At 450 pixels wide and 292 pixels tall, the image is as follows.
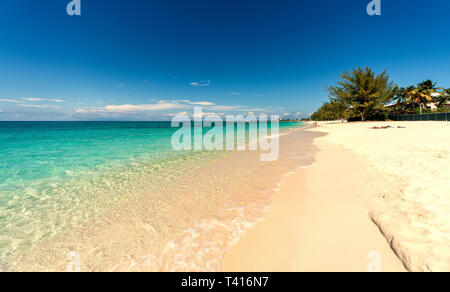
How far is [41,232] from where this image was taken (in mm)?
3525

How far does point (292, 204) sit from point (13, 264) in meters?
5.10

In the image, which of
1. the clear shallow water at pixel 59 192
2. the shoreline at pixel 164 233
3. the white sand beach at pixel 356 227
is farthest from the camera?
Result: the clear shallow water at pixel 59 192

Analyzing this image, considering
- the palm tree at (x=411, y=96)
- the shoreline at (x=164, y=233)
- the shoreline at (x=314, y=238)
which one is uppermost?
the palm tree at (x=411, y=96)

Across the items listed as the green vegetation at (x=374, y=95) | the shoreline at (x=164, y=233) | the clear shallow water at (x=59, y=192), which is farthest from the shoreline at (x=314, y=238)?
the green vegetation at (x=374, y=95)

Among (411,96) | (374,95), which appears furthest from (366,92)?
(411,96)

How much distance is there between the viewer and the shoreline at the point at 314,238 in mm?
2328

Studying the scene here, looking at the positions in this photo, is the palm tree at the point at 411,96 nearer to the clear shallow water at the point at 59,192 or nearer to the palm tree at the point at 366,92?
the palm tree at the point at 366,92

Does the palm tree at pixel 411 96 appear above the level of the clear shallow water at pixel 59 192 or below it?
above

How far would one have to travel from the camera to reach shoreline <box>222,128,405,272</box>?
233 centimetres

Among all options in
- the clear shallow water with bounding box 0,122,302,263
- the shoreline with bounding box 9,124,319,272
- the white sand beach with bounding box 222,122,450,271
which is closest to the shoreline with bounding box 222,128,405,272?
the white sand beach with bounding box 222,122,450,271

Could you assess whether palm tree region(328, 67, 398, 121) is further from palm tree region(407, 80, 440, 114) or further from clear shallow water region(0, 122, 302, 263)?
clear shallow water region(0, 122, 302, 263)

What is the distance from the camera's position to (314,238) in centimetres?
282
